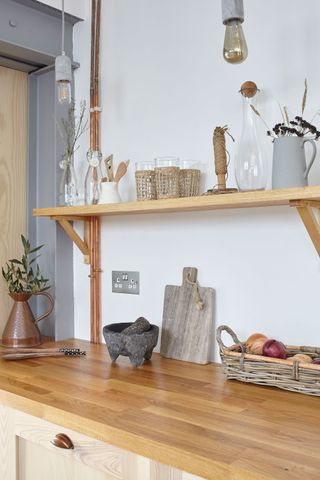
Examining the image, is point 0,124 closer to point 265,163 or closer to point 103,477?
point 265,163

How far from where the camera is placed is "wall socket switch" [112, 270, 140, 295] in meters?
1.96

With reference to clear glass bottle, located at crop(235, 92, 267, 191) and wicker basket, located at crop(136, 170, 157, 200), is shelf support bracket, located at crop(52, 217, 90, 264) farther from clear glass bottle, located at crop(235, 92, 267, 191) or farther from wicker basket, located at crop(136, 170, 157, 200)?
clear glass bottle, located at crop(235, 92, 267, 191)

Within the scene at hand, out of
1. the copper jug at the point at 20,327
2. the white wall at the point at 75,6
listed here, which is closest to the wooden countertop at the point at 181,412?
the copper jug at the point at 20,327

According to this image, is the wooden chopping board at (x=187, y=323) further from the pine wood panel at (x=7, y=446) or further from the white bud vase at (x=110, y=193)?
the pine wood panel at (x=7, y=446)

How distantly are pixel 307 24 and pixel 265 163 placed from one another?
42cm

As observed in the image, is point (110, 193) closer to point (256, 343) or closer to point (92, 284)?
point (92, 284)

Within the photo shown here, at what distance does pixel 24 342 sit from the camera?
78.3 inches

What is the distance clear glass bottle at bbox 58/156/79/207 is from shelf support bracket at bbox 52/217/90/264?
7cm

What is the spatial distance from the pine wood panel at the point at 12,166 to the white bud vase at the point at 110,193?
1.75 ft

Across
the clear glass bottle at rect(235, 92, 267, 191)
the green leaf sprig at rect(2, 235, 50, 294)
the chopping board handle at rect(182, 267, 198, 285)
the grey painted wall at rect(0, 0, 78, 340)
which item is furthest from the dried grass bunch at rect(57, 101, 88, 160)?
the clear glass bottle at rect(235, 92, 267, 191)

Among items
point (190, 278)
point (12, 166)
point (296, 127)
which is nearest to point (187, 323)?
point (190, 278)

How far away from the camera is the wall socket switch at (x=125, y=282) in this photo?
1.96 metres

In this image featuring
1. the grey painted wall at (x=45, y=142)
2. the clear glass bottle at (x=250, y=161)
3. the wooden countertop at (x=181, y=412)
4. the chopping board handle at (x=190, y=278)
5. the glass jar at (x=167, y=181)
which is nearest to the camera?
the wooden countertop at (x=181, y=412)

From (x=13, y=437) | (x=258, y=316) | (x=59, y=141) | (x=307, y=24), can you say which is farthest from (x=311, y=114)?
(x=13, y=437)
